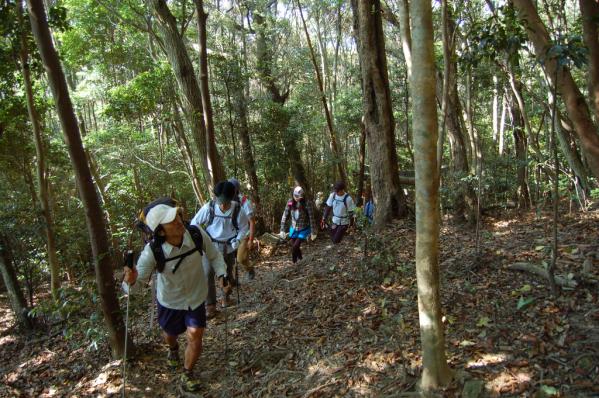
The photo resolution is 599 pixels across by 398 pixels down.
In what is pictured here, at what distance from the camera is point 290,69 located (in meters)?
18.4

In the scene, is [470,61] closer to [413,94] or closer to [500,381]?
[413,94]

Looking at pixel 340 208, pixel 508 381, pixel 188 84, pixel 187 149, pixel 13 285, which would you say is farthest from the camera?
pixel 187 149

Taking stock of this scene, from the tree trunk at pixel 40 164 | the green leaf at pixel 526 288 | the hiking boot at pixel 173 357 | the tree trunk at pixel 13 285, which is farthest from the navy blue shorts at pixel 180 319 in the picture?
the tree trunk at pixel 13 285

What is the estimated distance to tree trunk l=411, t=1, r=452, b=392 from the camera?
2.48 m

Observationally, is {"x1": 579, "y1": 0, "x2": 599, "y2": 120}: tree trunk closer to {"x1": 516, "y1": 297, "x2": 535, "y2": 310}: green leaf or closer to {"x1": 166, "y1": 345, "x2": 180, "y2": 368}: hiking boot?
{"x1": 516, "y1": 297, "x2": 535, "y2": 310}: green leaf

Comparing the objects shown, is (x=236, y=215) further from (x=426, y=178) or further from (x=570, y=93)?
(x=570, y=93)

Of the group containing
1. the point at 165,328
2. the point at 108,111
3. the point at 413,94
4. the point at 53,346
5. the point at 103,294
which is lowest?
the point at 53,346

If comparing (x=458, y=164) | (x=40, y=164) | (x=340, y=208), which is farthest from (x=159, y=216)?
(x=458, y=164)

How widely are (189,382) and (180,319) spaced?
24.3 inches

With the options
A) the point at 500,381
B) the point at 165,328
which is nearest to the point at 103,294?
the point at 165,328

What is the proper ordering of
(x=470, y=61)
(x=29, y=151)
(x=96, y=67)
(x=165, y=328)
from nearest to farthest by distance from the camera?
(x=165, y=328), (x=470, y=61), (x=29, y=151), (x=96, y=67)

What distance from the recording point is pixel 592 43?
14.8 feet

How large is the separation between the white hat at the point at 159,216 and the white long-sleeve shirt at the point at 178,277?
22 cm

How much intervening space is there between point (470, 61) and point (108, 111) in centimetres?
929
